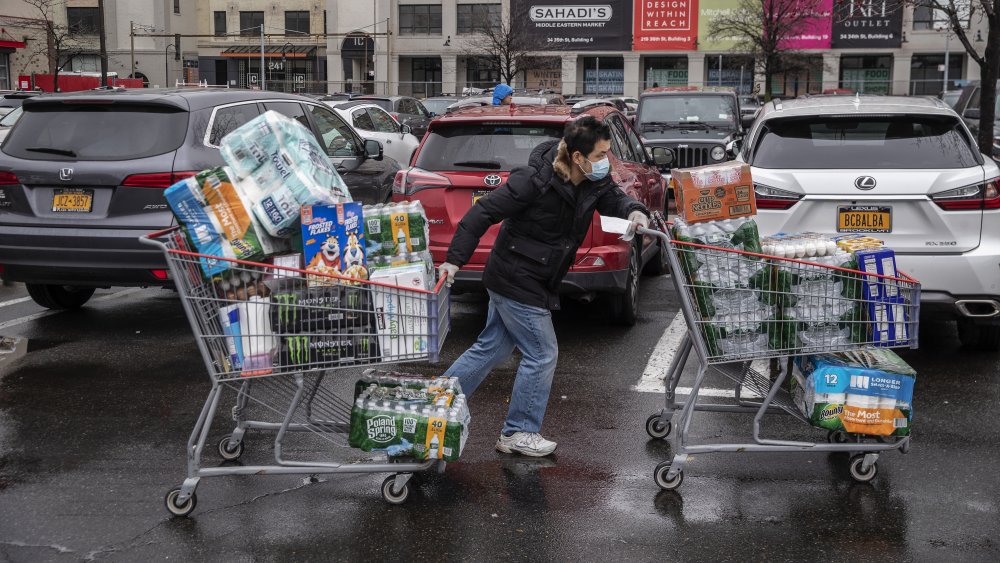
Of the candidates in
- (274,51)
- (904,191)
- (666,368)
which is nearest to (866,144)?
(904,191)

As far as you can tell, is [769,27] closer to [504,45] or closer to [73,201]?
[504,45]

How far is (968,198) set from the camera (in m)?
6.82

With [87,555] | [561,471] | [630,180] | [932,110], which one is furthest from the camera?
[630,180]

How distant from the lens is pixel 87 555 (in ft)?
14.1

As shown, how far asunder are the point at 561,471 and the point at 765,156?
314cm

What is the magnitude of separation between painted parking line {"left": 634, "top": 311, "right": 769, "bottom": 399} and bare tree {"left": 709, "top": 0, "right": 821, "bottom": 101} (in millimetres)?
35118

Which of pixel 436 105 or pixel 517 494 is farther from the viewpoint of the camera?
pixel 436 105

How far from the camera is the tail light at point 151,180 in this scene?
7555 mm

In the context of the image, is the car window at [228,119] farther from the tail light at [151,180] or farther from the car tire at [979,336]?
the car tire at [979,336]

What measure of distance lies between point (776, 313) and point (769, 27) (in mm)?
39476

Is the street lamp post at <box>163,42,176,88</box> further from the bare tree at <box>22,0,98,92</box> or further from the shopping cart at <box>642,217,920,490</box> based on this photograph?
the shopping cart at <box>642,217,920,490</box>

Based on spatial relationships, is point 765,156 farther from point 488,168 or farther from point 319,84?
point 319,84

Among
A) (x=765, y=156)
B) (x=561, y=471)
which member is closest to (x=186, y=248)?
(x=561, y=471)

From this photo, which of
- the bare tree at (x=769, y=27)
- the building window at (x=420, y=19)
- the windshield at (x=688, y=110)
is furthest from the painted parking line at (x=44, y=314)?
the building window at (x=420, y=19)
